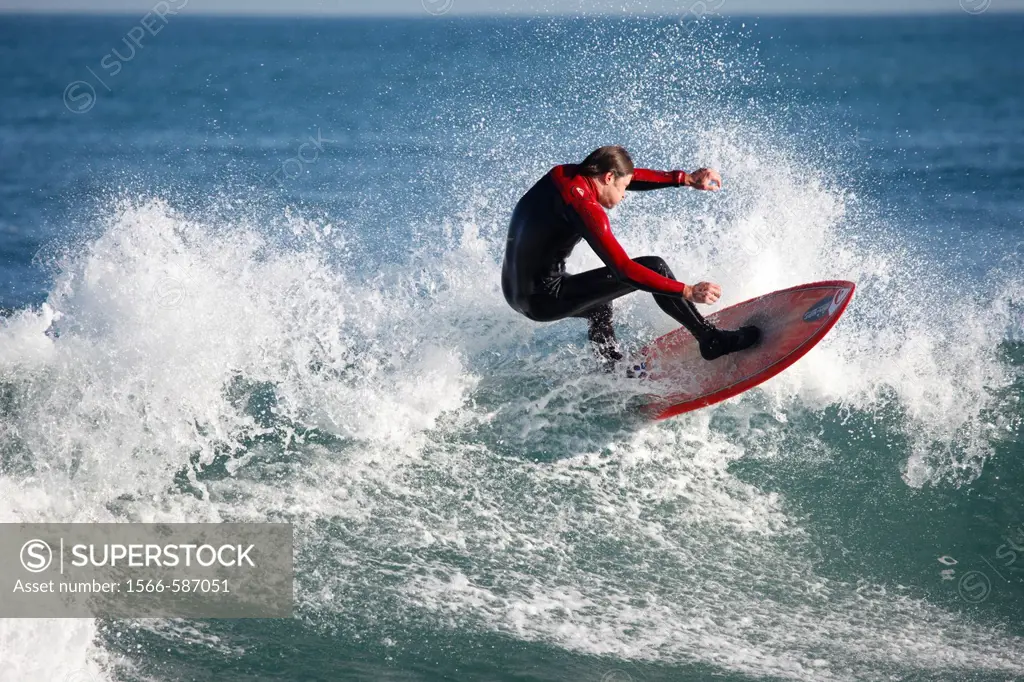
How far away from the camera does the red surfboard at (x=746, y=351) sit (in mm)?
6543

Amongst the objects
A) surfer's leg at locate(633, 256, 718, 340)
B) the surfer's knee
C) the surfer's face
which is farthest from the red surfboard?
the surfer's face

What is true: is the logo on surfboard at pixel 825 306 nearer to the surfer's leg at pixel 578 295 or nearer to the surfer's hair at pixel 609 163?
the surfer's leg at pixel 578 295

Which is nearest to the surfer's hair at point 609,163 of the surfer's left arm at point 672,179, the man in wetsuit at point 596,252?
the man in wetsuit at point 596,252

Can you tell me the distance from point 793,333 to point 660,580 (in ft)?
6.45

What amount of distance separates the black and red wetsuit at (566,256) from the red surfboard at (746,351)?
0.38 m

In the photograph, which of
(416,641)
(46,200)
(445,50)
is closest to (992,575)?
(416,641)

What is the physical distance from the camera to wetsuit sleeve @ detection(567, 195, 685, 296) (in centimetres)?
562

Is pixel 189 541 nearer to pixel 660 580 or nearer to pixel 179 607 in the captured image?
pixel 179 607

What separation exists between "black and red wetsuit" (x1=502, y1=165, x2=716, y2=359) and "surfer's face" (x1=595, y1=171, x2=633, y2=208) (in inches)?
1.7

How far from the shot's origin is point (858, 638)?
17.5ft

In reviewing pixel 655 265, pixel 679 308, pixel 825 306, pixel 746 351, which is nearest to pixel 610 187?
pixel 655 265

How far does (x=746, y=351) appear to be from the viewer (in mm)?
6770

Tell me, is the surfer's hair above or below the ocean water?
above

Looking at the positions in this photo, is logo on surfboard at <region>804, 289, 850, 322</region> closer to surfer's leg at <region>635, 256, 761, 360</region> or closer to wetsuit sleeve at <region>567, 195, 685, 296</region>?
surfer's leg at <region>635, 256, 761, 360</region>
